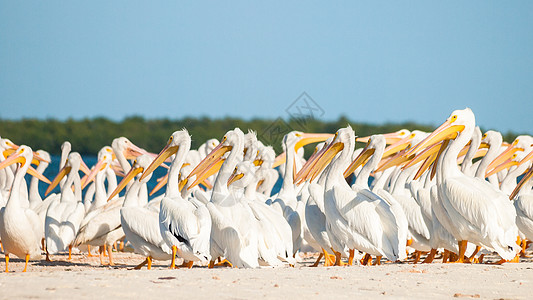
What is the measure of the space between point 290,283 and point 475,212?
2.52 meters

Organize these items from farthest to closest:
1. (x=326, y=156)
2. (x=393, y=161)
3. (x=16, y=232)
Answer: (x=393, y=161)
(x=326, y=156)
(x=16, y=232)

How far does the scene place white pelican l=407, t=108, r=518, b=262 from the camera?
705 cm

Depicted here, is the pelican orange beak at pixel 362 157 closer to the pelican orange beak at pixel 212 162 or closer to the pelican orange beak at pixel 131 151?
the pelican orange beak at pixel 212 162

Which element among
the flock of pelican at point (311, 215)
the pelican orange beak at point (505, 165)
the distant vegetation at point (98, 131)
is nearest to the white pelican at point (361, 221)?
the flock of pelican at point (311, 215)

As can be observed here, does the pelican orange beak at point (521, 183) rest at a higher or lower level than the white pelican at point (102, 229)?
higher

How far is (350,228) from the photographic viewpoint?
291 inches

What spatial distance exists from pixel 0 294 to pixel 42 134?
1676 inches

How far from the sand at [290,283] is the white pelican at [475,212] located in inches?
18.6

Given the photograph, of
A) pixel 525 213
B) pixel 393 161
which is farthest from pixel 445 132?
pixel 393 161

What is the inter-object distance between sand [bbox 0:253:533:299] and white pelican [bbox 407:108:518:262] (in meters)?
0.47

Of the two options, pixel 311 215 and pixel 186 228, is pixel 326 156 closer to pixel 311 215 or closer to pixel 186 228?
pixel 311 215

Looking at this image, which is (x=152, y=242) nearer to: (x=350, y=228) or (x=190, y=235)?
(x=190, y=235)

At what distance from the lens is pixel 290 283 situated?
5375 mm

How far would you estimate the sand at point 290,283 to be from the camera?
4.68 metres
